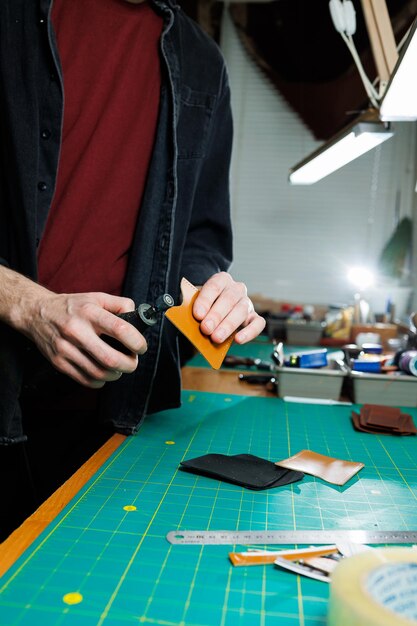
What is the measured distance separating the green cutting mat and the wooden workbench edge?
→ 0.02 m

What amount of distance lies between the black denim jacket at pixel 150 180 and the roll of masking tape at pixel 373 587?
899mm

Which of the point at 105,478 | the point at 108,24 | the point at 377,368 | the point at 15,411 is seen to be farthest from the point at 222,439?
A: the point at 108,24

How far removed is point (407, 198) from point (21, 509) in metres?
4.00

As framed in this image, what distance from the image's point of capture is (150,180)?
4.94 ft

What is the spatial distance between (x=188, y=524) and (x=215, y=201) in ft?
3.58

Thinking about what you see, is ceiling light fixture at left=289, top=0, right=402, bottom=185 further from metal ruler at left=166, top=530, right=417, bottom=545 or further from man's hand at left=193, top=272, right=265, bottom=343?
metal ruler at left=166, top=530, right=417, bottom=545

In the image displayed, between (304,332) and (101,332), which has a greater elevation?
(101,332)

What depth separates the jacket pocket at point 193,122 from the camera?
1578 mm

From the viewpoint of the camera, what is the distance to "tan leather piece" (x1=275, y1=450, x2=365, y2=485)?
122 centimetres

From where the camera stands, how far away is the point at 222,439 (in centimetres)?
147

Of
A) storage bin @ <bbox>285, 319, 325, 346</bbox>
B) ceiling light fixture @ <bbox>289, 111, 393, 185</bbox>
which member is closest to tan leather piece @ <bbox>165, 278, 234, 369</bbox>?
ceiling light fixture @ <bbox>289, 111, 393, 185</bbox>

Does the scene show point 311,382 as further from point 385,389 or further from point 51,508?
point 51,508

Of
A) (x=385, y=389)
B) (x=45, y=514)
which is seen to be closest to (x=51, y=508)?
(x=45, y=514)

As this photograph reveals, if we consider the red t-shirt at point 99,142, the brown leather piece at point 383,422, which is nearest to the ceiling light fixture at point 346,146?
the red t-shirt at point 99,142
